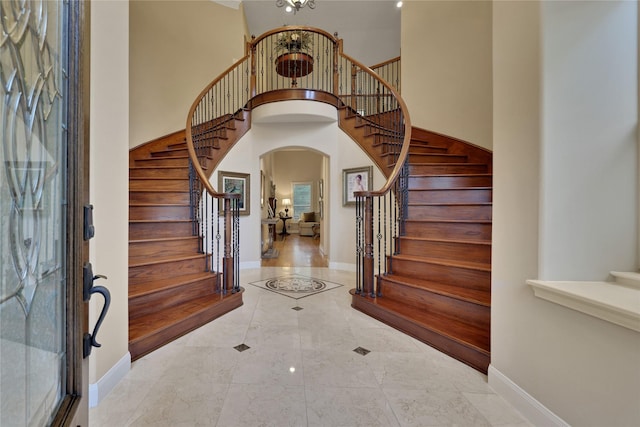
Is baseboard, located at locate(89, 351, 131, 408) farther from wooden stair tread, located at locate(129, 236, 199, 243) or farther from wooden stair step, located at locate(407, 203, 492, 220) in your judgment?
wooden stair step, located at locate(407, 203, 492, 220)

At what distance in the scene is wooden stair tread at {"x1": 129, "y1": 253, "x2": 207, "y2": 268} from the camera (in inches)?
103

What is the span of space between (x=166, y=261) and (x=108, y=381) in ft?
4.24

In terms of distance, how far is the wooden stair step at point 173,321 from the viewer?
2.02 meters

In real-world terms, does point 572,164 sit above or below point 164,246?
above

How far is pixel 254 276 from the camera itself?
14.4 feet

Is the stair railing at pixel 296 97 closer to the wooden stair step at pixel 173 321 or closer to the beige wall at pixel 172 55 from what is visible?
the wooden stair step at pixel 173 321

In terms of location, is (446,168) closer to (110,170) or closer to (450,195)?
(450,195)

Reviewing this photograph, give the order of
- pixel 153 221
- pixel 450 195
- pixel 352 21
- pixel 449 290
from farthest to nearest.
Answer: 1. pixel 352 21
2. pixel 450 195
3. pixel 153 221
4. pixel 449 290

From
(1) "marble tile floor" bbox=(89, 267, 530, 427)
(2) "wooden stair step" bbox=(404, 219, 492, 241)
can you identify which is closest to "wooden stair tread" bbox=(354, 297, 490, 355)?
(1) "marble tile floor" bbox=(89, 267, 530, 427)

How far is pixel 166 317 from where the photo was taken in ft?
7.72

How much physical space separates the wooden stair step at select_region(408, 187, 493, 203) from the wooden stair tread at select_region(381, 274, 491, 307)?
3.55 feet

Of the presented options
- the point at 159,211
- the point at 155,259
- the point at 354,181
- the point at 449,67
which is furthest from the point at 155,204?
the point at 449,67

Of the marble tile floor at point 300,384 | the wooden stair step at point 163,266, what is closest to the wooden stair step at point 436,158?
the marble tile floor at point 300,384

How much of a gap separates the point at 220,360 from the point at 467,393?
1.57m
